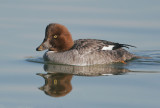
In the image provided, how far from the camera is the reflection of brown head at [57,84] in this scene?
10.6 metres

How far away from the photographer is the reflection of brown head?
10.6 meters

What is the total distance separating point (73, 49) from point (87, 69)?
121 cm

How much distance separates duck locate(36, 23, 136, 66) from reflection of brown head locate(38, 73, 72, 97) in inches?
72.1

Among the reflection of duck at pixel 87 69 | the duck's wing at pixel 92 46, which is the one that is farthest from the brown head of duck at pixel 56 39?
the reflection of duck at pixel 87 69

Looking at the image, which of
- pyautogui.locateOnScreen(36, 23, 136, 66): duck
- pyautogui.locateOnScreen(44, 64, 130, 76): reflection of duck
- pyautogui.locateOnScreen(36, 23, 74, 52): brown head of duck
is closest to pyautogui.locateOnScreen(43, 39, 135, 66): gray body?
pyautogui.locateOnScreen(36, 23, 136, 66): duck

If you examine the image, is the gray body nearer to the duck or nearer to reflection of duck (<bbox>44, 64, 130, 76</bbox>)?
the duck

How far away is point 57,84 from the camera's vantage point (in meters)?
11.4

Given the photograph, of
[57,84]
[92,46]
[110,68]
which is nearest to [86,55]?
[92,46]

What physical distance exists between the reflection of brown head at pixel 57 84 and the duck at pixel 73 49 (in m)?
1.83

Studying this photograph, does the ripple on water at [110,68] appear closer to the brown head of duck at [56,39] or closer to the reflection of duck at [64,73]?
the reflection of duck at [64,73]

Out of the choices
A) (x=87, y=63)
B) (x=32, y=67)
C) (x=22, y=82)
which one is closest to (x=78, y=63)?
(x=87, y=63)

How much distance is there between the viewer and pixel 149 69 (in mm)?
13422

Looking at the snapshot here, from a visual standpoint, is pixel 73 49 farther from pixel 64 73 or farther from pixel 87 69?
pixel 64 73

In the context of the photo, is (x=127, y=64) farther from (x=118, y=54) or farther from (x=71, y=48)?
(x=71, y=48)
